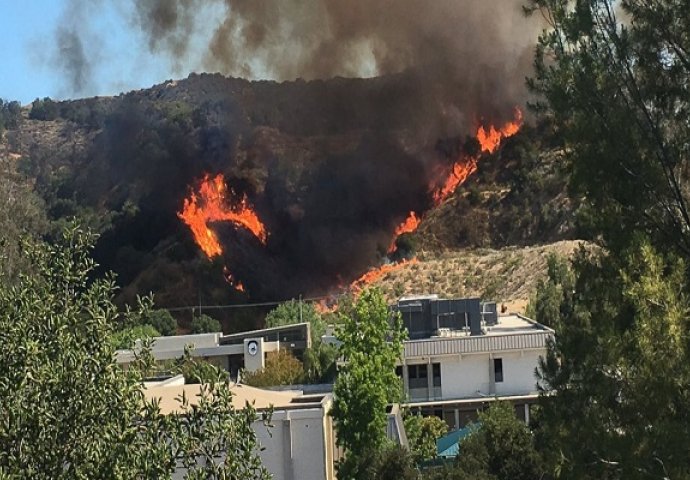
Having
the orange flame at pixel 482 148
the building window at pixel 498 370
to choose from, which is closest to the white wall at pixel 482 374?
the building window at pixel 498 370

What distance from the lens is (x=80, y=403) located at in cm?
1123

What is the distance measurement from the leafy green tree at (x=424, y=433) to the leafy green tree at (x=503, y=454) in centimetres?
727

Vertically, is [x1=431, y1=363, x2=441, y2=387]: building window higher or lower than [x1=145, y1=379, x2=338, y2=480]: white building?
higher

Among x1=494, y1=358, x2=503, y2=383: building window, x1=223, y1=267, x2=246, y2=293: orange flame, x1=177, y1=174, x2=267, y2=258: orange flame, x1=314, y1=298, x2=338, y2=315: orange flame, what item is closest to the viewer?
x1=494, y1=358, x2=503, y2=383: building window

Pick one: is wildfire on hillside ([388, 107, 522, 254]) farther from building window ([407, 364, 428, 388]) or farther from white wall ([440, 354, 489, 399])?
white wall ([440, 354, 489, 399])

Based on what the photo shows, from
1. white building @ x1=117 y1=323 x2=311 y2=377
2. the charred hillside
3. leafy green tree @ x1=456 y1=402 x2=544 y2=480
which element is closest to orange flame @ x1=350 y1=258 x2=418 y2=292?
the charred hillside

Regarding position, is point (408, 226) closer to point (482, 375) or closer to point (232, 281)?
point (232, 281)

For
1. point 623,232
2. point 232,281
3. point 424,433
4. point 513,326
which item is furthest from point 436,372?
point 232,281

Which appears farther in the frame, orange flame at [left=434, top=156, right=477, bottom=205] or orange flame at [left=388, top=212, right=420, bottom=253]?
orange flame at [left=434, top=156, right=477, bottom=205]

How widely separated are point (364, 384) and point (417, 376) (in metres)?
13.8

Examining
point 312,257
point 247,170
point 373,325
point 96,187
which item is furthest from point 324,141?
point 373,325

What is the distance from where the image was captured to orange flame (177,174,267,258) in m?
103

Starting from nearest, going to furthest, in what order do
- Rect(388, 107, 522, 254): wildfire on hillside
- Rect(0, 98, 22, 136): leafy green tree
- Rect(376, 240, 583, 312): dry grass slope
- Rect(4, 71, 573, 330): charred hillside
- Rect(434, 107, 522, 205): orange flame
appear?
Rect(376, 240, 583, 312): dry grass slope < Rect(4, 71, 573, 330): charred hillside < Rect(388, 107, 522, 254): wildfire on hillside < Rect(434, 107, 522, 205): orange flame < Rect(0, 98, 22, 136): leafy green tree

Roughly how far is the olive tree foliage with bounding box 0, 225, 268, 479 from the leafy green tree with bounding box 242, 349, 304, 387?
123 feet
